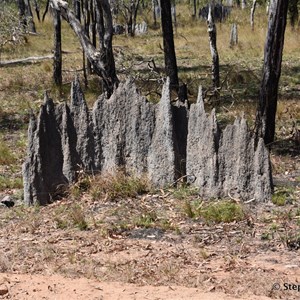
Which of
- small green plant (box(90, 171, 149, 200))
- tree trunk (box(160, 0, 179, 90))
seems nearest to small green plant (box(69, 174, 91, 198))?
small green plant (box(90, 171, 149, 200))

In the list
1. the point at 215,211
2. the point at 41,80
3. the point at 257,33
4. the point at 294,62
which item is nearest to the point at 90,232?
the point at 215,211

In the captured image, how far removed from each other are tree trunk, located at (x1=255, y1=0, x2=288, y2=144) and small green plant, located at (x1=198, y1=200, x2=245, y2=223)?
289 centimetres

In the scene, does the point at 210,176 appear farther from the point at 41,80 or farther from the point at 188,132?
the point at 41,80

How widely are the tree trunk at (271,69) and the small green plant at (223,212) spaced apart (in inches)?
114

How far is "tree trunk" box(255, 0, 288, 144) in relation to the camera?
9781 mm

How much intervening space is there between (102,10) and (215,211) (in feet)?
18.4

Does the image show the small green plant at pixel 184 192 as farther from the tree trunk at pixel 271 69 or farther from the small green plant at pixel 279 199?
the tree trunk at pixel 271 69

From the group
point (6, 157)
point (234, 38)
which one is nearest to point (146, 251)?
point (6, 157)

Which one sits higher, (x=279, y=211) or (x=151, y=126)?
(x=151, y=126)

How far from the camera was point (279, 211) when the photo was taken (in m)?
7.36

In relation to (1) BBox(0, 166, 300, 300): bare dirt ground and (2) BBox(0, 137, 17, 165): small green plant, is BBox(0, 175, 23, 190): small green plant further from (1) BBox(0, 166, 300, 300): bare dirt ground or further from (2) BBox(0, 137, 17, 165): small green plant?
(2) BBox(0, 137, 17, 165): small green plant

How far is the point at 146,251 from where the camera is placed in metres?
6.60

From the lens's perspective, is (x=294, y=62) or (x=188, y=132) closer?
(x=188, y=132)

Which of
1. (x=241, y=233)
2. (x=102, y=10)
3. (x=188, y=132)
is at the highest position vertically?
(x=102, y=10)
